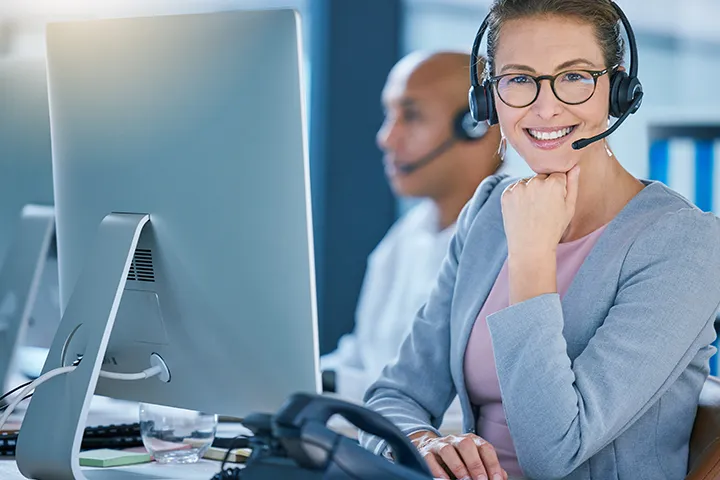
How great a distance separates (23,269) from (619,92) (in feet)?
3.17

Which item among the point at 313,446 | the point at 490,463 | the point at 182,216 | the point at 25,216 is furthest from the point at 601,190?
the point at 25,216

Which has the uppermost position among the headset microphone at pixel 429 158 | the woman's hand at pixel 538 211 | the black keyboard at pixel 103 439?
the woman's hand at pixel 538 211

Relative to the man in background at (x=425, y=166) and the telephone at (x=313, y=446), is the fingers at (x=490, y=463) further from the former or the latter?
the man in background at (x=425, y=166)

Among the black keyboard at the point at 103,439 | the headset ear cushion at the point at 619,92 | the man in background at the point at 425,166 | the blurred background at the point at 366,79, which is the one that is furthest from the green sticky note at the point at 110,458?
the blurred background at the point at 366,79

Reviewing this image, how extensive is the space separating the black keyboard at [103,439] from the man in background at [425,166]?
5.16ft

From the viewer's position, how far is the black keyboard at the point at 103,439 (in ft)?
4.45

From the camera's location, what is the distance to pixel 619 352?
1.22m

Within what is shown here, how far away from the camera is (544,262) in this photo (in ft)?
4.18

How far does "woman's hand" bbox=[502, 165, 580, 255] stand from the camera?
1.30m

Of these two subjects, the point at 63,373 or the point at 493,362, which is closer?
the point at 63,373

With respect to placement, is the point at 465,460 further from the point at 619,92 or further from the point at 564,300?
the point at 619,92

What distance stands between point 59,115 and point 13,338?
0.51 metres

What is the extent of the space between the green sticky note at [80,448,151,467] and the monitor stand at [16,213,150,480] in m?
0.05

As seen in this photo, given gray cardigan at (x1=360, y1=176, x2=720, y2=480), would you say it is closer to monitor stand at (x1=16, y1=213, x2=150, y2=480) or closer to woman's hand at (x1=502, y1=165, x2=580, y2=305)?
woman's hand at (x1=502, y1=165, x2=580, y2=305)
